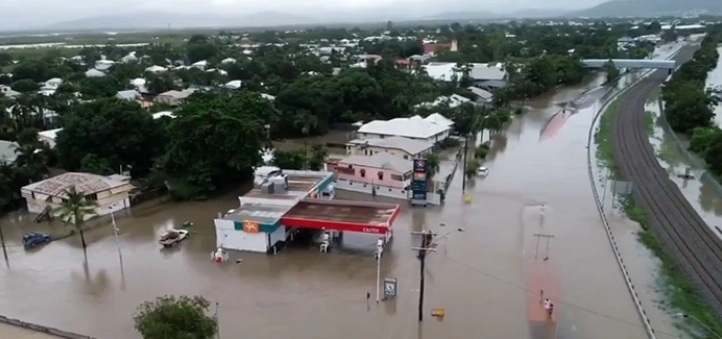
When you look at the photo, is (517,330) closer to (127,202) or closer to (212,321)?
(212,321)

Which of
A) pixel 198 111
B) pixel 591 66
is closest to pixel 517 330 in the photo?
pixel 198 111

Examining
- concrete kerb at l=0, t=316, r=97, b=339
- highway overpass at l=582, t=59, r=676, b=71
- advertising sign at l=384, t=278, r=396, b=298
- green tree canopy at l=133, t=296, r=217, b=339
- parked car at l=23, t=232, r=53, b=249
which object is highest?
highway overpass at l=582, t=59, r=676, b=71

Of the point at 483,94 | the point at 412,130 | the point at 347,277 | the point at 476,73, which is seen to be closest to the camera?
the point at 347,277

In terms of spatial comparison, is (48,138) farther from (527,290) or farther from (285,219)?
(527,290)

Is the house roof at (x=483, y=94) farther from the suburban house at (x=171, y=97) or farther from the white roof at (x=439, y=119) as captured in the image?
the suburban house at (x=171, y=97)

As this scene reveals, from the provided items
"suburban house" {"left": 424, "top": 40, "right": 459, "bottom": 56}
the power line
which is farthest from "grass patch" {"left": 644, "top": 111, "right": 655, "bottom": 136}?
"suburban house" {"left": 424, "top": 40, "right": 459, "bottom": 56}

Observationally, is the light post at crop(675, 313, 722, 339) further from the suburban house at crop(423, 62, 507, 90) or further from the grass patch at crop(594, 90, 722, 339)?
the suburban house at crop(423, 62, 507, 90)

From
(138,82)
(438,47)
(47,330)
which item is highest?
(438,47)

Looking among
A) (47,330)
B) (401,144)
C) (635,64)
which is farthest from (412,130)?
(635,64)
